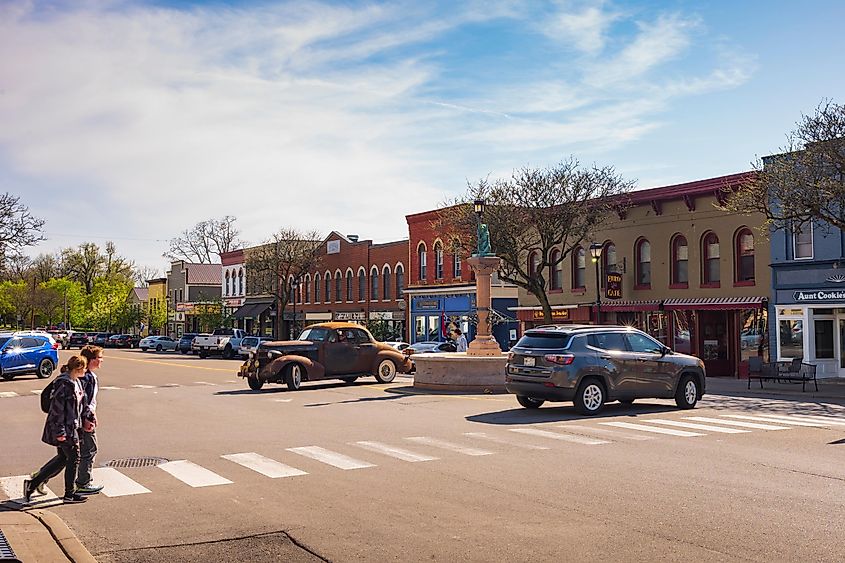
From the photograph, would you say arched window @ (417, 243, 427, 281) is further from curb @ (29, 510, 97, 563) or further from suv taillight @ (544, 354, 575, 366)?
curb @ (29, 510, 97, 563)

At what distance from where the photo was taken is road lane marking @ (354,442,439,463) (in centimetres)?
1251

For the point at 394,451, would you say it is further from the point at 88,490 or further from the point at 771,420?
the point at 771,420

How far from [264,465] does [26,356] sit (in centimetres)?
2364

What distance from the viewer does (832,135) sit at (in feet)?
81.9

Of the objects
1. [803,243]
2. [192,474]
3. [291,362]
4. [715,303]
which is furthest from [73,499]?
[715,303]

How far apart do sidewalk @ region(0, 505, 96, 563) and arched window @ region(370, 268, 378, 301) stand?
172ft

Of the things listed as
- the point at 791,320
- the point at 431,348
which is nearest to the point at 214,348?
the point at 431,348

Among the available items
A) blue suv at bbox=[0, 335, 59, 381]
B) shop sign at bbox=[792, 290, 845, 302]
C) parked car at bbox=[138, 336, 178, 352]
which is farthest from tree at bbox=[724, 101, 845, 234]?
parked car at bbox=[138, 336, 178, 352]

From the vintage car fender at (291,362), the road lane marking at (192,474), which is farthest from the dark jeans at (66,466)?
the vintage car fender at (291,362)

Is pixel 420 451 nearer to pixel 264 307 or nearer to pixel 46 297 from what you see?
pixel 264 307

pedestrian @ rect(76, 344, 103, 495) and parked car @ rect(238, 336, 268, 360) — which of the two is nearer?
pedestrian @ rect(76, 344, 103, 495)

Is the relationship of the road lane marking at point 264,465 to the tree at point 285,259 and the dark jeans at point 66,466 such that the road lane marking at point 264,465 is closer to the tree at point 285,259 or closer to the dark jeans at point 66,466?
the dark jeans at point 66,466

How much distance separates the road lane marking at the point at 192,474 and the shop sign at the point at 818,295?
79.2 ft

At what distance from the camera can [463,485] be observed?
10383 millimetres
